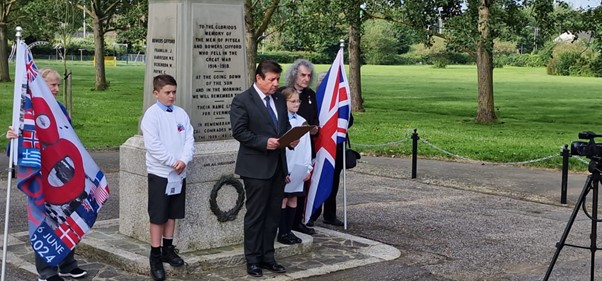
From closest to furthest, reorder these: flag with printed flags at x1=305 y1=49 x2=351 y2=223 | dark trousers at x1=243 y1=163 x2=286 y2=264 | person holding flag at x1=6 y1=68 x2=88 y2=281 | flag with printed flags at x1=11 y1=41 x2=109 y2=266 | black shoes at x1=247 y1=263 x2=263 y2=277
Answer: flag with printed flags at x1=11 y1=41 x2=109 y2=266 → person holding flag at x1=6 y1=68 x2=88 y2=281 → dark trousers at x1=243 y1=163 x2=286 y2=264 → black shoes at x1=247 y1=263 x2=263 y2=277 → flag with printed flags at x1=305 y1=49 x2=351 y2=223

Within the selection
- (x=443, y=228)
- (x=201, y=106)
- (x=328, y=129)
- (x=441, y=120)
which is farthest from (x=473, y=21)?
(x=201, y=106)

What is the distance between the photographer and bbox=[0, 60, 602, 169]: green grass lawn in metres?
18.1

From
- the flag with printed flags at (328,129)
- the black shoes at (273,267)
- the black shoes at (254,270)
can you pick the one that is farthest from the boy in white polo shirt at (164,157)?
the flag with printed flags at (328,129)

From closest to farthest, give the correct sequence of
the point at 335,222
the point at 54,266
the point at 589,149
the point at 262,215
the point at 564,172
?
1. the point at 589,149
2. the point at 54,266
3. the point at 262,215
4. the point at 335,222
5. the point at 564,172

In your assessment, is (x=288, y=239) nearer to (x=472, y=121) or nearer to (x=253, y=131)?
(x=253, y=131)

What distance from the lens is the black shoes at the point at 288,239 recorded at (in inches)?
314

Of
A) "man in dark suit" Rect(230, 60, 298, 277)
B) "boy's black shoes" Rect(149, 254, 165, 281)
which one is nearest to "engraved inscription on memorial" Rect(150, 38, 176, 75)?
"man in dark suit" Rect(230, 60, 298, 277)

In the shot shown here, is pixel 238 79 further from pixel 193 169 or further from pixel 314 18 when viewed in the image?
pixel 314 18

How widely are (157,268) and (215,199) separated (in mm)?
1050

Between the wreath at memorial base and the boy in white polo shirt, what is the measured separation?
0.71 meters

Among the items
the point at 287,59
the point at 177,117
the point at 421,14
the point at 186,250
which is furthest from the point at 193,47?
the point at 287,59

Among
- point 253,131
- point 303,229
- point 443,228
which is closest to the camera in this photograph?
point 253,131

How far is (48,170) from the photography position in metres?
6.61

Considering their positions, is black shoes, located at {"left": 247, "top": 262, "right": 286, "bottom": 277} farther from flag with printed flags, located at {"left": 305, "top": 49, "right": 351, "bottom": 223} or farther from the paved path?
flag with printed flags, located at {"left": 305, "top": 49, "right": 351, "bottom": 223}
